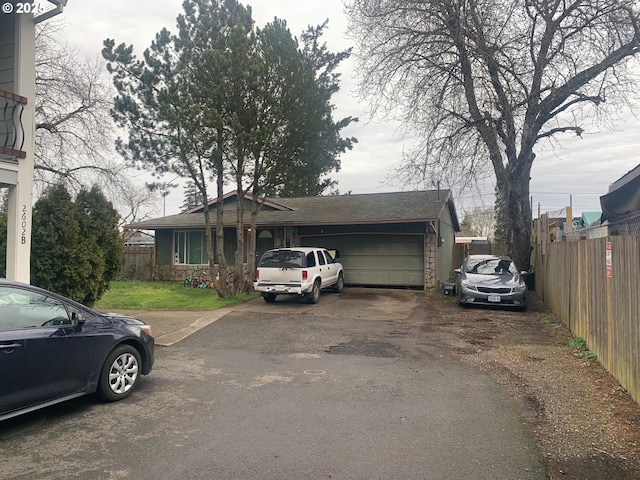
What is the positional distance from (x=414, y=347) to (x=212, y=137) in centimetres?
795

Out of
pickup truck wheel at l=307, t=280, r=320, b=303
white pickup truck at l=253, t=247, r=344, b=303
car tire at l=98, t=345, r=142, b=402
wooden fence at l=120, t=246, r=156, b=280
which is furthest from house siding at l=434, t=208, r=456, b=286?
car tire at l=98, t=345, r=142, b=402

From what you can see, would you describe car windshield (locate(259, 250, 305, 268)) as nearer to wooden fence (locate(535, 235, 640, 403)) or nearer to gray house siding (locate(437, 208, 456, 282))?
gray house siding (locate(437, 208, 456, 282))

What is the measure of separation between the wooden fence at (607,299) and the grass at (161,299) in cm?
920

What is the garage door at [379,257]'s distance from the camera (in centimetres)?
1797

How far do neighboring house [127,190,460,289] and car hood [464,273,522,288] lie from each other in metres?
3.54

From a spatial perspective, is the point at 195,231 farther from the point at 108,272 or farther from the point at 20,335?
the point at 20,335

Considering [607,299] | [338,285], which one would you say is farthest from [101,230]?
[607,299]

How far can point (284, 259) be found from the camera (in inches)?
537

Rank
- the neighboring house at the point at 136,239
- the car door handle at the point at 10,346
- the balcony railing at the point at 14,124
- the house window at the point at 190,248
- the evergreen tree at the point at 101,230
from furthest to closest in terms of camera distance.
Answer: the neighboring house at the point at 136,239, the house window at the point at 190,248, the evergreen tree at the point at 101,230, the balcony railing at the point at 14,124, the car door handle at the point at 10,346

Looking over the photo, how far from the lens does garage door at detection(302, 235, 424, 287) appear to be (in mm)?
17969

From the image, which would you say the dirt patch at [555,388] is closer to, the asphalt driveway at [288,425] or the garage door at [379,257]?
the asphalt driveway at [288,425]

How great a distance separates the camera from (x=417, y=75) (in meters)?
15.1

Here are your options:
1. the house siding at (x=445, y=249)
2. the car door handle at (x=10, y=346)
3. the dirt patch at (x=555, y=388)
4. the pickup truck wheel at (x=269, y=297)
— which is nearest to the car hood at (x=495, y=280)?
the dirt patch at (x=555, y=388)

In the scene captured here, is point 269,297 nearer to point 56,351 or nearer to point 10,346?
point 56,351
